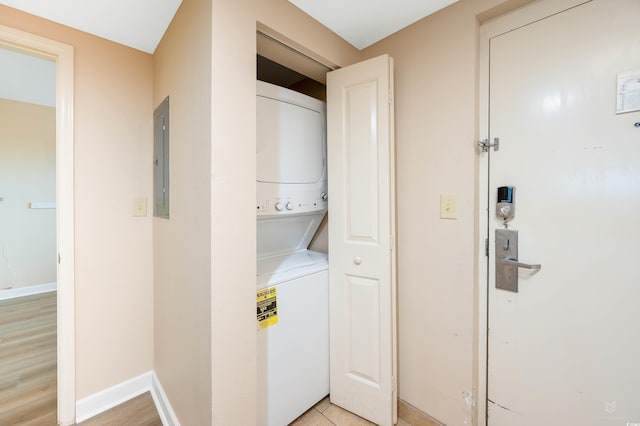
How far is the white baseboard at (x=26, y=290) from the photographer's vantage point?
318 cm

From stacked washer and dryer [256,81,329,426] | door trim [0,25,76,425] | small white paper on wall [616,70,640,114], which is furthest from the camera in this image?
door trim [0,25,76,425]

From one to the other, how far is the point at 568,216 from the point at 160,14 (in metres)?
2.20

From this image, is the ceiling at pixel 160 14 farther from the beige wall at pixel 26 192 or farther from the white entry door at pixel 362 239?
the beige wall at pixel 26 192

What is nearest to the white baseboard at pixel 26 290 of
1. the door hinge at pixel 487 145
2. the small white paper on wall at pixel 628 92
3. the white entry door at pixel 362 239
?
the white entry door at pixel 362 239

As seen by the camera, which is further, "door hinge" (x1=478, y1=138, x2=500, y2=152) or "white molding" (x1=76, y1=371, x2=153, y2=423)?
"white molding" (x1=76, y1=371, x2=153, y2=423)

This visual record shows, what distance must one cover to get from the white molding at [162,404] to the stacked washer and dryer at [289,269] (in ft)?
1.76

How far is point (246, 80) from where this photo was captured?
1114 millimetres

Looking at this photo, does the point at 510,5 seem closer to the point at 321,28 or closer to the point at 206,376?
the point at 321,28

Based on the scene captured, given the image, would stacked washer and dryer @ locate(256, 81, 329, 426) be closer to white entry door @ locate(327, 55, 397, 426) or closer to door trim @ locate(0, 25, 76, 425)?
white entry door @ locate(327, 55, 397, 426)

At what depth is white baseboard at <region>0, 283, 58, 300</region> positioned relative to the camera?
318 cm

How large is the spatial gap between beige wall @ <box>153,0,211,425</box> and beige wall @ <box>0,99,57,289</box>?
10.3ft

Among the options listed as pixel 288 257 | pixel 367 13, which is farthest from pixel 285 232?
pixel 367 13

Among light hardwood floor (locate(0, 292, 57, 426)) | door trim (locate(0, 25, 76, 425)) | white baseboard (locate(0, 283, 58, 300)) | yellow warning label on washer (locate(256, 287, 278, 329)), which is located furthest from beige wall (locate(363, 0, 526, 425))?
white baseboard (locate(0, 283, 58, 300))

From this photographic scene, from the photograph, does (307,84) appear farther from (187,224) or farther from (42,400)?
(42,400)
